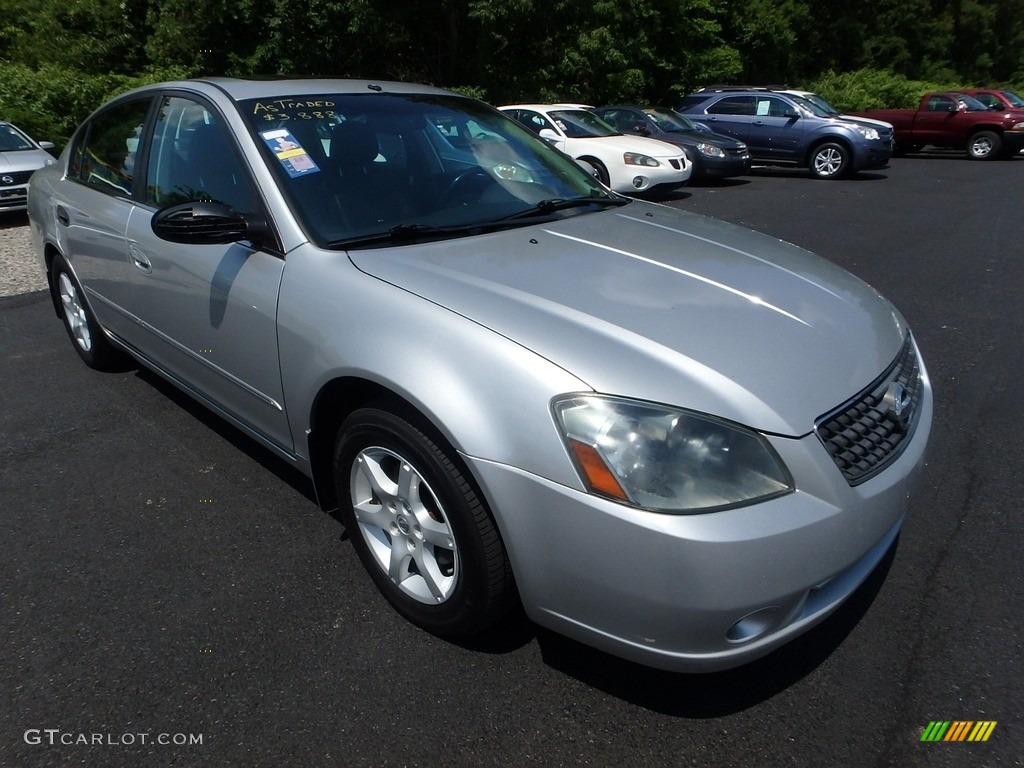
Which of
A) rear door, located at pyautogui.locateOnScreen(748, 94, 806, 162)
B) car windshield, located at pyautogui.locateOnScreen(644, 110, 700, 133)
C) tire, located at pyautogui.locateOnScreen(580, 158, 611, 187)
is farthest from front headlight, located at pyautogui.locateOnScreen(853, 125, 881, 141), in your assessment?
tire, located at pyautogui.locateOnScreen(580, 158, 611, 187)

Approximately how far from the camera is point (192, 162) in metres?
3.38

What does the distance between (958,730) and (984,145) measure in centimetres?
2011

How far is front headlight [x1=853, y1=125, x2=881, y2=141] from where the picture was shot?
1491cm

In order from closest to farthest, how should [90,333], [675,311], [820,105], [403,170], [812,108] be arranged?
[675,311]
[403,170]
[90,333]
[812,108]
[820,105]

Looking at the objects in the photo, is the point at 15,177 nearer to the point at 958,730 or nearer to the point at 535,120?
the point at 535,120

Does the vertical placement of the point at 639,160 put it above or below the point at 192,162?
below

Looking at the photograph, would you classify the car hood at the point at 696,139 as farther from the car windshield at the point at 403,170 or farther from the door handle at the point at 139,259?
the door handle at the point at 139,259

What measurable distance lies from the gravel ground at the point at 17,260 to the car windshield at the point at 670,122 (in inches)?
394

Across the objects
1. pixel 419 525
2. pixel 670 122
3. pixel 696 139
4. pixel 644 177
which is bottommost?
pixel 644 177

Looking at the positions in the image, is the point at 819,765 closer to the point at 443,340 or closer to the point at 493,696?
the point at 493,696

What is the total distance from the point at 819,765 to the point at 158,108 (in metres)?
3.63

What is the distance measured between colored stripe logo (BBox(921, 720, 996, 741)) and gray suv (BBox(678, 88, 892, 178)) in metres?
14.5

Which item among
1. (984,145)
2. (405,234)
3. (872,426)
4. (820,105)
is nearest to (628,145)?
(820,105)

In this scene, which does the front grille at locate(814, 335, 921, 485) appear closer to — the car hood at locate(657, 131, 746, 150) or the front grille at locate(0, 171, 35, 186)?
the front grille at locate(0, 171, 35, 186)
